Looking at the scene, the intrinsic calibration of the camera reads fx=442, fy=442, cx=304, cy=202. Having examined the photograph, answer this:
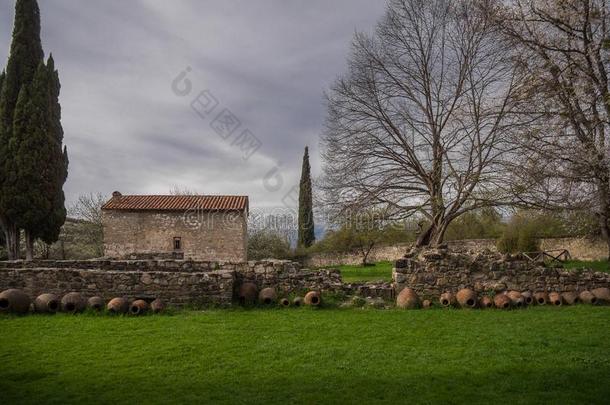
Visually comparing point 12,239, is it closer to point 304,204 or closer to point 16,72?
point 16,72

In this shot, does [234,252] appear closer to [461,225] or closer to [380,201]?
[380,201]

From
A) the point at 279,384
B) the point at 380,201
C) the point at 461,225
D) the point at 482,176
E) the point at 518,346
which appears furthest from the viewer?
the point at 461,225

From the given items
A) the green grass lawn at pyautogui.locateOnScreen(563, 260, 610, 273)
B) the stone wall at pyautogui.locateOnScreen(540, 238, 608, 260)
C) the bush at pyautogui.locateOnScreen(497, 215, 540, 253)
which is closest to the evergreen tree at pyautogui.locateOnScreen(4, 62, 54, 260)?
the green grass lawn at pyautogui.locateOnScreen(563, 260, 610, 273)

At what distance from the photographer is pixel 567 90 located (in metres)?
11.1

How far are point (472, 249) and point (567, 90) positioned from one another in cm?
1748

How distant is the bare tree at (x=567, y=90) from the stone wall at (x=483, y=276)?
2.20 m

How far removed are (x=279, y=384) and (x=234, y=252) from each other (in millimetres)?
21010

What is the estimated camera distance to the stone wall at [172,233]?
25.6 meters

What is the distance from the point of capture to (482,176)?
52.2ft

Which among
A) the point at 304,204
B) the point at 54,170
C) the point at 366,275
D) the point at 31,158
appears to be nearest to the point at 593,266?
the point at 366,275

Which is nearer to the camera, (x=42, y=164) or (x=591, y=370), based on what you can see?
(x=591, y=370)

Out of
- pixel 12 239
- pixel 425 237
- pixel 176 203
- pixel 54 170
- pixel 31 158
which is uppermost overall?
pixel 31 158

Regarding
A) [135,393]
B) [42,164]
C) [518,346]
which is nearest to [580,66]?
[518,346]

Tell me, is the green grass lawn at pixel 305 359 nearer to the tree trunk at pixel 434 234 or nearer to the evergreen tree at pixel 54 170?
the tree trunk at pixel 434 234
